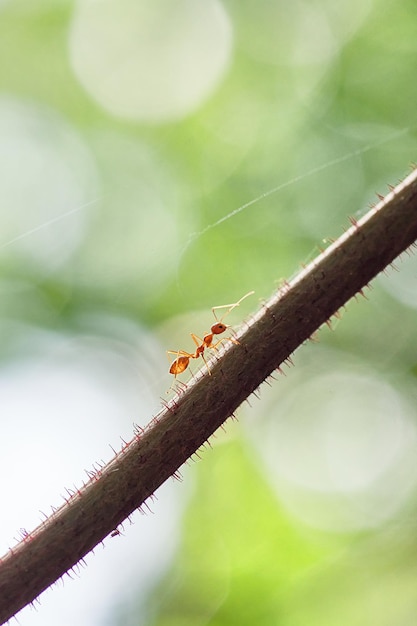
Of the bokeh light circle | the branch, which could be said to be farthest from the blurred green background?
the branch

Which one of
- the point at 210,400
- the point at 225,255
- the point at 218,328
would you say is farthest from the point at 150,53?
the point at 210,400

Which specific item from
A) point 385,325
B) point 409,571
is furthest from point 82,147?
point 409,571

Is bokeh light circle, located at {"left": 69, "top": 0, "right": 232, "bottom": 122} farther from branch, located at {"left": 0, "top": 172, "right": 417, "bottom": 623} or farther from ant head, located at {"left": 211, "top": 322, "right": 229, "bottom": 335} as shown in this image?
branch, located at {"left": 0, "top": 172, "right": 417, "bottom": 623}

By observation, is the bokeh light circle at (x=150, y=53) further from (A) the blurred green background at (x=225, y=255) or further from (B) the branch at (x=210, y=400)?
(B) the branch at (x=210, y=400)

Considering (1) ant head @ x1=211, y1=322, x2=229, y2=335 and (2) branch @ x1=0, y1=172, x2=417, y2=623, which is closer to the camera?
(2) branch @ x1=0, y1=172, x2=417, y2=623

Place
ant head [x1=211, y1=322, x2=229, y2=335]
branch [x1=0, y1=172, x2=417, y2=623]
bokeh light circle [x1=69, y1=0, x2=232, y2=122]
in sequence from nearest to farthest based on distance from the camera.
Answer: branch [x1=0, y1=172, x2=417, y2=623]
ant head [x1=211, y1=322, x2=229, y2=335]
bokeh light circle [x1=69, y1=0, x2=232, y2=122]

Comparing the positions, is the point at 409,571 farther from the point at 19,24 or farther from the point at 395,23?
the point at 19,24

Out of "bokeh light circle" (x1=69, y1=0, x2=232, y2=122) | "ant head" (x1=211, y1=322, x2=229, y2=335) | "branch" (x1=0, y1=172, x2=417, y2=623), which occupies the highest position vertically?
"bokeh light circle" (x1=69, y1=0, x2=232, y2=122)
